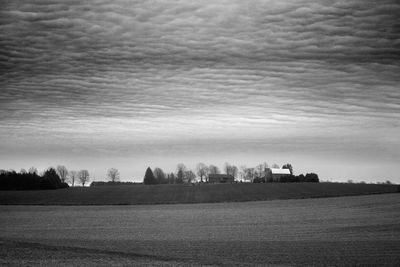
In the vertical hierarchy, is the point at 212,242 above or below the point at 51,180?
below

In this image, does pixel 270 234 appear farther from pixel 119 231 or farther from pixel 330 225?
pixel 119 231

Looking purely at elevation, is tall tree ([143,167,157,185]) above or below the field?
above

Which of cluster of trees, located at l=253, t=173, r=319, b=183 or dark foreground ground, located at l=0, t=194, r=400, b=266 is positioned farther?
cluster of trees, located at l=253, t=173, r=319, b=183

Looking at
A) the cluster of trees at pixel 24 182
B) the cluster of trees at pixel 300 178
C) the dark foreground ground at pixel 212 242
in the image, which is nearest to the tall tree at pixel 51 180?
the cluster of trees at pixel 24 182

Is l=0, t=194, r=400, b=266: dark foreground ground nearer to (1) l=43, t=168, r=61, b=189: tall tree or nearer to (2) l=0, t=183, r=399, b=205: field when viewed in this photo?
(2) l=0, t=183, r=399, b=205: field

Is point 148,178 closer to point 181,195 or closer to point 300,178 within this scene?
point 300,178

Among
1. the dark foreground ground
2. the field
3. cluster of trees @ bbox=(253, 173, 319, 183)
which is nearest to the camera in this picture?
the dark foreground ground

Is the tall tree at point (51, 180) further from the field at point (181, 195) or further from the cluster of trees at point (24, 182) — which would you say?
the field at point (181, 195)

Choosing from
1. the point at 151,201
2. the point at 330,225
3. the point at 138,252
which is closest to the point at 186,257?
the point at 138,252

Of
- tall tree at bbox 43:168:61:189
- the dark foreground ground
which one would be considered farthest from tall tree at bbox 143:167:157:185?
the dark foreground ground

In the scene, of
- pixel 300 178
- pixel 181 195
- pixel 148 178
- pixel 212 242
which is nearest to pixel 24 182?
pixel 181 195

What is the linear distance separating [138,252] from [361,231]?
17313 millimetres

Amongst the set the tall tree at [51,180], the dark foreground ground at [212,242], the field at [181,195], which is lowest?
the dark foreground ground at [212,242]

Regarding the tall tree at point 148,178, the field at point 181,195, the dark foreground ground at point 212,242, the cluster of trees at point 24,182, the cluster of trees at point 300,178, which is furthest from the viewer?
the tall tree at point 148,178
